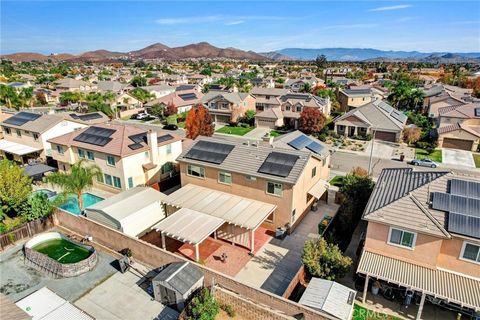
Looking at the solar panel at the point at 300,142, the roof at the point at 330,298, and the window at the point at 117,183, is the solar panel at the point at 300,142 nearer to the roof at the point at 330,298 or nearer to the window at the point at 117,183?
the roof at the point at 330,298

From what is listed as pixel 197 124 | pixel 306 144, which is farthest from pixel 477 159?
pixel 197 124

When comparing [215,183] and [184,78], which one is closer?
[215,183]

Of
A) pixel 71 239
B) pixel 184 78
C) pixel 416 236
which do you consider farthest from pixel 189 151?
pixel 184 78

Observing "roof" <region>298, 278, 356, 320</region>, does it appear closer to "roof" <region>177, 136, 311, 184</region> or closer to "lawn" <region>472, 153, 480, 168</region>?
"roof" <region>177, 136, 311, 184</region>

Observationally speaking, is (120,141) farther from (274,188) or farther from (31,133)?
(31,133)

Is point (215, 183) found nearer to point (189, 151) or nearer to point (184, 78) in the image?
point (189, 151)

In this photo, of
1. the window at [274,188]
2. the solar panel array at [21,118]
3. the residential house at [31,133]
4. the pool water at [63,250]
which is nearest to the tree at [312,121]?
the window at [274,188]

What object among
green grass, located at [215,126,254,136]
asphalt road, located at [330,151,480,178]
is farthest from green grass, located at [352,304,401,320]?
green grass, located at [215,126,254,136]
